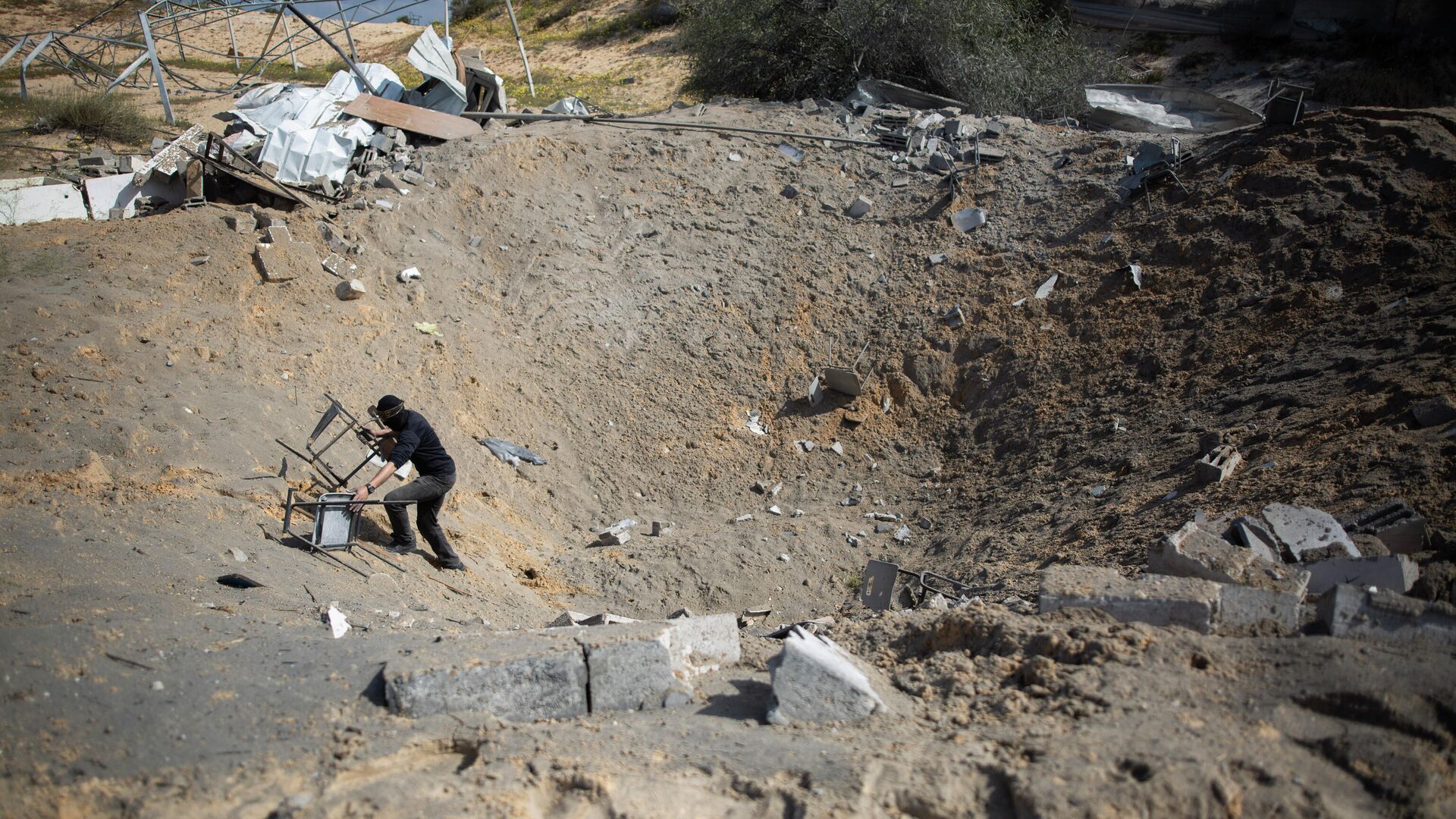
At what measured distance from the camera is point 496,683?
11.9 ft

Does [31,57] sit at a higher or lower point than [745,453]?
higher

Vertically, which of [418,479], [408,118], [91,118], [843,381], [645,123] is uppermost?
[408,118]

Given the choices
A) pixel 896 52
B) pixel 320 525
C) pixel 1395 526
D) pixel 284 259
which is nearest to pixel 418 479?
pixel 320 525

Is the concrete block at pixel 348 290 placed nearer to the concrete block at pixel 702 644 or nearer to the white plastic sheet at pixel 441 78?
the white plastic sheet at pixel 441 78

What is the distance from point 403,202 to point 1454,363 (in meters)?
8.96

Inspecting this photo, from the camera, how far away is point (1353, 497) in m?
4.90

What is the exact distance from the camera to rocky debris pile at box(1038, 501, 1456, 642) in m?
3.65

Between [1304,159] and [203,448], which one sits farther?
[1304,159]

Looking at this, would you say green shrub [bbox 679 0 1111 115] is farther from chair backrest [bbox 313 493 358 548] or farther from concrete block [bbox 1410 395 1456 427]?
chair backrest [bbox 313 493 358 548]

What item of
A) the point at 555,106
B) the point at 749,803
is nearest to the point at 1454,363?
the point at 749,803

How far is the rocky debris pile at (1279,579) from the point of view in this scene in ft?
12.0

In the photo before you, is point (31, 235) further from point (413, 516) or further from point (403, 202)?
point (413, 516)

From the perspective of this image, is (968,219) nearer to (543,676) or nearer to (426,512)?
(426,512)

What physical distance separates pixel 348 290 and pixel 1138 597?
6.89 meters
